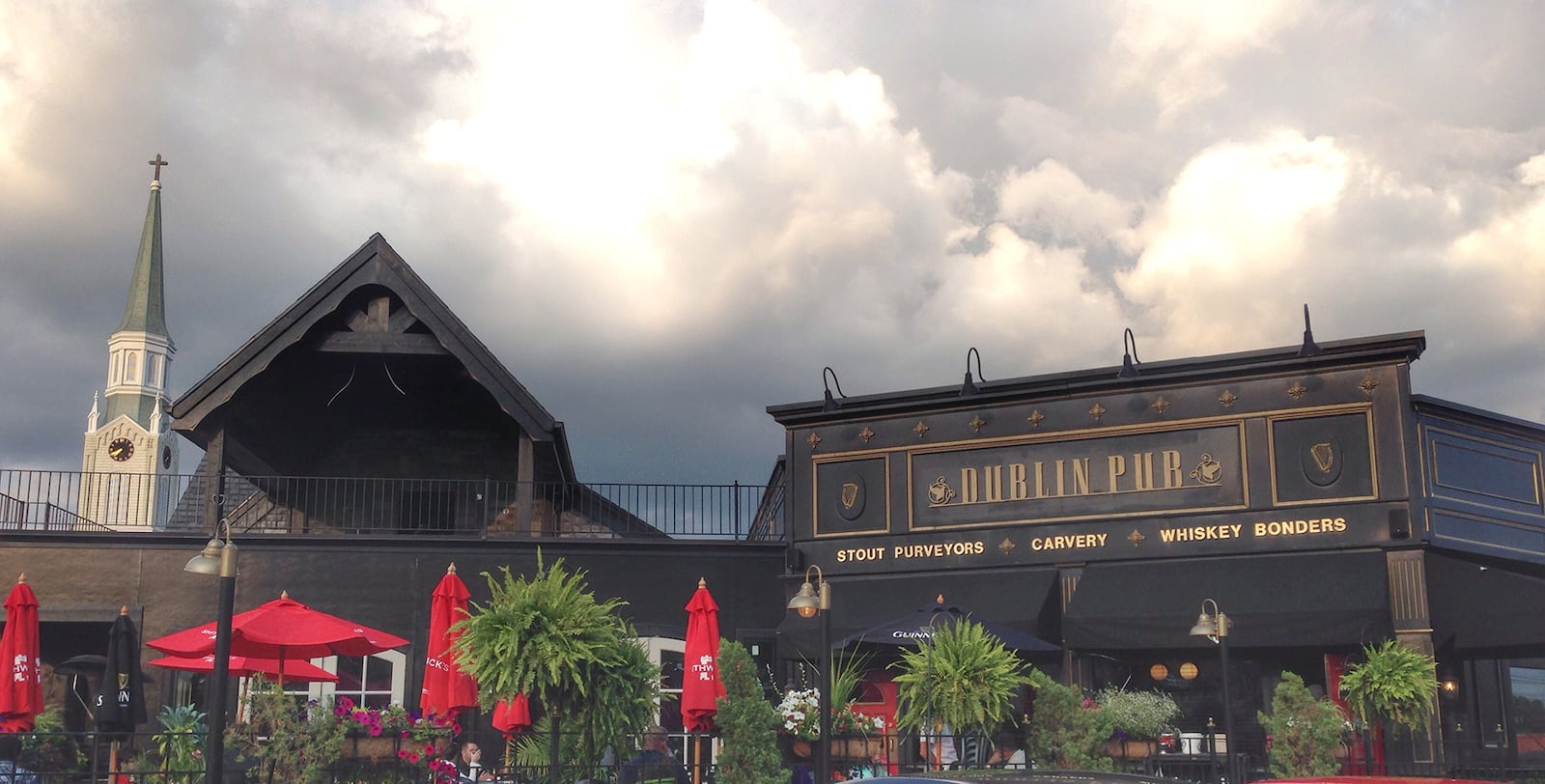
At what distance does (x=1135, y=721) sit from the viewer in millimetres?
16297

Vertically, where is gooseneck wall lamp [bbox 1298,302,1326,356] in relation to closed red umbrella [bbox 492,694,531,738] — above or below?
above

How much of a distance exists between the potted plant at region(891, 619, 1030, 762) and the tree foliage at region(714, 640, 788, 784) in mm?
1517

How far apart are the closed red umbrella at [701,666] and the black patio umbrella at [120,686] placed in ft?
21.9

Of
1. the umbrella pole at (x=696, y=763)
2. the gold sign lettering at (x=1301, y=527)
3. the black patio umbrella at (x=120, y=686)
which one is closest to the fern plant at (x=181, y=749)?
the black patio umbrella at (x=120, y=686)

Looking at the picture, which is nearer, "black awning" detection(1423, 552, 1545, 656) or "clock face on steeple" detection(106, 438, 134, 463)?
"black awning" detection(1423, 552, 1545, 656)

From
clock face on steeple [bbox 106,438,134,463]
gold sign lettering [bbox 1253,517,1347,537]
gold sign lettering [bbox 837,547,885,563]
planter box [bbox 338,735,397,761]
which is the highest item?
clock face on steeple [bbox 106,438,134,463]

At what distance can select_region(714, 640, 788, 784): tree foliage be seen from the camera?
14453 mm

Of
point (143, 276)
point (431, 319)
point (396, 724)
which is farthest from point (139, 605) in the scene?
point (143, 276)

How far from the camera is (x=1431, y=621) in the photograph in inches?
721

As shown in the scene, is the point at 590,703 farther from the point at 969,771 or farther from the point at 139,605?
the point at 139,605

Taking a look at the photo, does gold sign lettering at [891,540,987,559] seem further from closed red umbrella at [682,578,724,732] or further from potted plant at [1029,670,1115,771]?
potted plant at [1029,670,1115,771]

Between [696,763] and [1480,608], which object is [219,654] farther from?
[1480,608]

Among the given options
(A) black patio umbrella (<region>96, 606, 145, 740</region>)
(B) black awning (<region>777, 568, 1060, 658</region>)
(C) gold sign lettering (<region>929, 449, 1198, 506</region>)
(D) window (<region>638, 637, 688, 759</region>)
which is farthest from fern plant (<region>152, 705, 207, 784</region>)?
(C) gold sign lettering (<region>929, 449, 1198, 506</region>)

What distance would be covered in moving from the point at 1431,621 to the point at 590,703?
1144 cm
